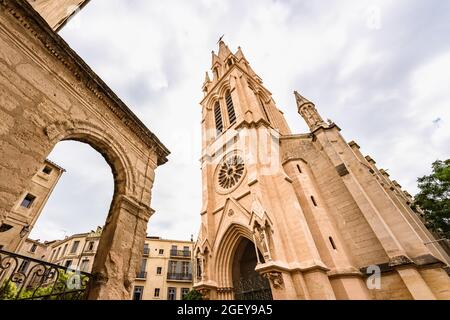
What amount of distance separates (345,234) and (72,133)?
11.1m

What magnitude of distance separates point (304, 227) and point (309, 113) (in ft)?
28.7

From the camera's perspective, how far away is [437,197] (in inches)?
538

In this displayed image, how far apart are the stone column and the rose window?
10.3m

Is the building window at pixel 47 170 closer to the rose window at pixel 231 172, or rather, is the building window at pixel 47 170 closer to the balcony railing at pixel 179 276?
the rose window at pixel 231 172

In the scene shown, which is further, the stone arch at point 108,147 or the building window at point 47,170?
the building window at point 47,170

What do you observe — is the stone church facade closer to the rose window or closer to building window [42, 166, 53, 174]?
the rose window

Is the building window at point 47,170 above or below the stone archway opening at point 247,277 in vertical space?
above

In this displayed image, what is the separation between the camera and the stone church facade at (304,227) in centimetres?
791

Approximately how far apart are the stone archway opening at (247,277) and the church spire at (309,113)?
862 cm

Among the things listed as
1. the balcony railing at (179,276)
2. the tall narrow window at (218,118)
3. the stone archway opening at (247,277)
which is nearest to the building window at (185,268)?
the balcony railing at (179,276)

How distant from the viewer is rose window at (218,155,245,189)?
1436cm

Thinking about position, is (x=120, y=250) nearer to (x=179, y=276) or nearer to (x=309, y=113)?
(x=309, y=113)
